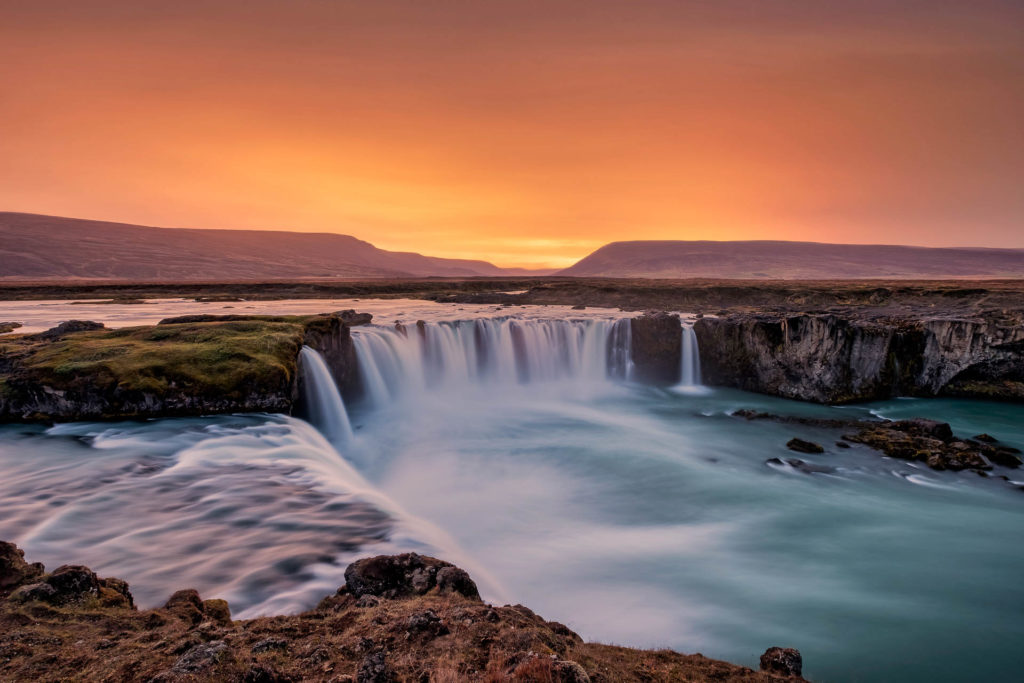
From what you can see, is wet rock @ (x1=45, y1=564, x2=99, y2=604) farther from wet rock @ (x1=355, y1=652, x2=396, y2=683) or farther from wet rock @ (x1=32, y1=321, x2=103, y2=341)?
wet rock @ (x1=32, y1=321, x2=103, y2=341)

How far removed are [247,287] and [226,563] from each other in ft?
281

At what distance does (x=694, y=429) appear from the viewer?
2403 cm

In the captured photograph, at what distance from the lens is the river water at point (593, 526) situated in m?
8.92

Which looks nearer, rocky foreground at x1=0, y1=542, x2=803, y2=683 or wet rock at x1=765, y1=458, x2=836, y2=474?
rocky foreground at x1=0, y1=542, x2=803, y2=683

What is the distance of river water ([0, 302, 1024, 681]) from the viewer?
29.3 ft

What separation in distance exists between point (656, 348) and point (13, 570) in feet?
103

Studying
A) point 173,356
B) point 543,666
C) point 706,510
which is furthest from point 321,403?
point 543,666

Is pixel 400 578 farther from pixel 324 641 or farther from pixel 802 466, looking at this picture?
pixel 802 466

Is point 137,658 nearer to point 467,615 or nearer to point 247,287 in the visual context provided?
point 467,615

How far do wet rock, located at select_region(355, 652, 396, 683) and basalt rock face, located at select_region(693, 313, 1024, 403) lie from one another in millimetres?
27128

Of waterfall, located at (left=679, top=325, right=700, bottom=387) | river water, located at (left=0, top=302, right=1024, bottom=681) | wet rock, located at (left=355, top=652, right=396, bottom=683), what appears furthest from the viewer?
waterfall, located at (left=679, top=325, right=700, bottom=387)

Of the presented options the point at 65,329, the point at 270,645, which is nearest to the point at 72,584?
the point at 270,645

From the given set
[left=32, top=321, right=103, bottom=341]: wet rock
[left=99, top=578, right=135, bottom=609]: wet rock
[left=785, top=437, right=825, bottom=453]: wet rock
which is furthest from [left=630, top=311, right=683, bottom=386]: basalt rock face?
[left=99, top=578, right=135, bottom=609]: wet rock

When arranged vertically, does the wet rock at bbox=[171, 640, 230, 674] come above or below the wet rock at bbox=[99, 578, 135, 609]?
above
